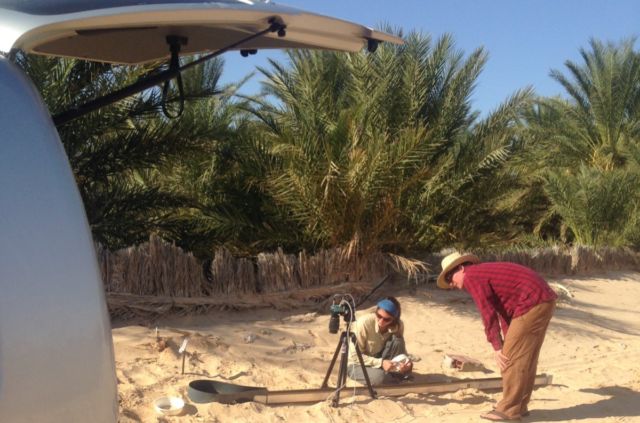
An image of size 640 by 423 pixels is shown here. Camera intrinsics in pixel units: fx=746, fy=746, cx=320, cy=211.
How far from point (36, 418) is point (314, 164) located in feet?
25.2

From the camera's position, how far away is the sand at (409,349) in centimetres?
575

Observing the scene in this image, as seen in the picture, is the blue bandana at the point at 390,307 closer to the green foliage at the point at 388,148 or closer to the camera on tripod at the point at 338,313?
the camera on tripod at the point at 338,313

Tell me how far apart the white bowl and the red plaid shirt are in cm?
238

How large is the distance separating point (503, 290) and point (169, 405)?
2.72 m

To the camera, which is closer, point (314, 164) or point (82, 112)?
point (82, 112)

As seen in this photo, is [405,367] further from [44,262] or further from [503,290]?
[44,262]

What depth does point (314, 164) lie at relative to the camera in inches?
363

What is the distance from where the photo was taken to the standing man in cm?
578

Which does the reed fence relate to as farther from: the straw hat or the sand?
the straw hat

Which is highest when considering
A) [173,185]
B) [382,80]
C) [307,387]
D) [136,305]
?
[382,80]

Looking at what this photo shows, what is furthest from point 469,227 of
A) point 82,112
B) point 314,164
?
point 82,112

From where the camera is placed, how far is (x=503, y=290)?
19.5ft

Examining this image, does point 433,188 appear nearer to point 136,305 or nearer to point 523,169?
point 523,169

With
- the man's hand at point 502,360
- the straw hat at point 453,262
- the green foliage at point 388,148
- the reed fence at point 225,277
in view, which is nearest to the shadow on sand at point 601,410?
the man's hand at point 502,360
